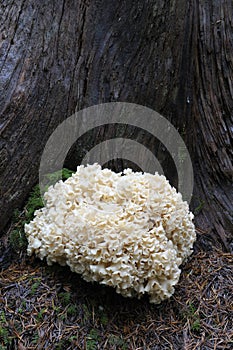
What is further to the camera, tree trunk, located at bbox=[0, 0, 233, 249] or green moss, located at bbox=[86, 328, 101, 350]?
tree trunk, located at bbox=[0, 0, 233, 249]

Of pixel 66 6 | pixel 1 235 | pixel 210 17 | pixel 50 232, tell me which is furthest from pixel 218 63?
pixel 1 235

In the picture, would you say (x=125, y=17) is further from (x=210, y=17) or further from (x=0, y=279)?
(x=0, y=279)

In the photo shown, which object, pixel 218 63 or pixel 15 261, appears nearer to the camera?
pixel 15 261

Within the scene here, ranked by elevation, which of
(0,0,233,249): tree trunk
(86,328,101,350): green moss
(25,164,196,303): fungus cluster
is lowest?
(86,328,101,350): green moss

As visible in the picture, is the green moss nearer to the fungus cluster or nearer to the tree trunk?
the fungus cluster

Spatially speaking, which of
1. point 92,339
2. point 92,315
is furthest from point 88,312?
point 92,339

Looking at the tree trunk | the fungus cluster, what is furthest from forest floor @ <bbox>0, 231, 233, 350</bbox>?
the tree trunk
